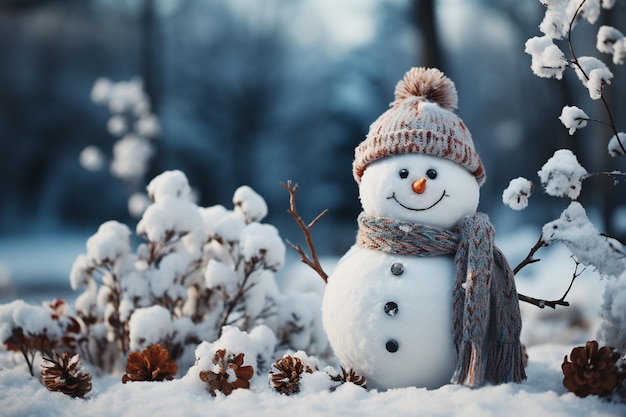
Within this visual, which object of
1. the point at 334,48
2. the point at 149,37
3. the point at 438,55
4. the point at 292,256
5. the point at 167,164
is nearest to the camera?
the point at 438,55

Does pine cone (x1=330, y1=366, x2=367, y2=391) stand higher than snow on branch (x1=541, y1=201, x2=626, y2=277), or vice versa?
snow on branch (x1=541, y1=201, x2=626, y2=277)

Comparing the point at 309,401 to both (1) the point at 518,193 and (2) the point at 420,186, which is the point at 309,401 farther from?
(1) the point at 518,193

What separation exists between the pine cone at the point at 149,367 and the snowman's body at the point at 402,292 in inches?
23.0

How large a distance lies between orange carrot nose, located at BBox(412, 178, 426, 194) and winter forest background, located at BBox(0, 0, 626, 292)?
7.61 meters

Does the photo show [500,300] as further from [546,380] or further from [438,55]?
[438,55]

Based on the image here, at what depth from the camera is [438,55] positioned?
4.73 meters

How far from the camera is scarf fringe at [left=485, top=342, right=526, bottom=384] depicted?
5.82ft

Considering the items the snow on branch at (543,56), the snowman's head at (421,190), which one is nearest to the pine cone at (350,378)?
the snowman's head at (421,190)

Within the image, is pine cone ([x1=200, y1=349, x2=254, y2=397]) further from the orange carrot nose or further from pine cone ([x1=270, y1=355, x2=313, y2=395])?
the orange carrot nose

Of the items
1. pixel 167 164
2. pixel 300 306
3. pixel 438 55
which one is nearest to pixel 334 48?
pixel 167 164

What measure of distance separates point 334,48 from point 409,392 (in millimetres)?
9915

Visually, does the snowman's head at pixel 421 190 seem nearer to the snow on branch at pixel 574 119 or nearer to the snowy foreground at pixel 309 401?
the snow on branch at pixel 574 119

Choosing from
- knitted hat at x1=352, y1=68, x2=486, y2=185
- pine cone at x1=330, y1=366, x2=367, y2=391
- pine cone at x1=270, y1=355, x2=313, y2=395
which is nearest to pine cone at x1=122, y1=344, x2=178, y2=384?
pine cone at x1=270, y1=355, x2=313, y2=395

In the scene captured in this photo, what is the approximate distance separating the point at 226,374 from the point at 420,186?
0.86m
